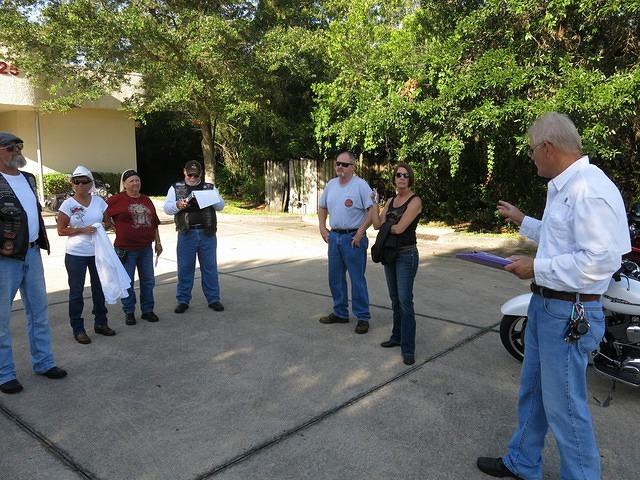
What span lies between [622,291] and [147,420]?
3.32 m

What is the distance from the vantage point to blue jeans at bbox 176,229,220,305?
227 inches

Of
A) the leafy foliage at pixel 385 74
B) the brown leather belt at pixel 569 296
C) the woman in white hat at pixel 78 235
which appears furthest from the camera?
the leafy foliage at pixel 385 74

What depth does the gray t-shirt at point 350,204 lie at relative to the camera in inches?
200

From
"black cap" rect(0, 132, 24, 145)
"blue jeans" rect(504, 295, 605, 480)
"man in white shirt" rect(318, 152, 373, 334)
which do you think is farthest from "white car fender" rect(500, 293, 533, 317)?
"black cap" rect(0, 132, 24, 145)

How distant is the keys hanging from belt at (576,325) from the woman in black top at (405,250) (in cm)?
199

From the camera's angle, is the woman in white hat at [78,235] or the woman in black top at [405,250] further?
the woman in white hat at [78,235]

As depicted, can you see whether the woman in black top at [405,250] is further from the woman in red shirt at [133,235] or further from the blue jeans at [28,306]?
the blue jeans at [28,306]

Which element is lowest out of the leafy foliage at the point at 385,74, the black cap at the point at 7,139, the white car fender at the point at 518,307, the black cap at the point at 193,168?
the white car fender at the point at 518,307

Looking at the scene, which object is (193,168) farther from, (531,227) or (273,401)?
(531,227)

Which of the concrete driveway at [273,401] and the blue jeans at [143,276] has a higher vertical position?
the blue jeans at [143,276]

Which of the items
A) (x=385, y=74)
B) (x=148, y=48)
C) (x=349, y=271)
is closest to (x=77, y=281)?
(x=349, y=271)

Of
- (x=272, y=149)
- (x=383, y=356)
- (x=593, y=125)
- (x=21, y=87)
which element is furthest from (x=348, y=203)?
(x=21, y=87)

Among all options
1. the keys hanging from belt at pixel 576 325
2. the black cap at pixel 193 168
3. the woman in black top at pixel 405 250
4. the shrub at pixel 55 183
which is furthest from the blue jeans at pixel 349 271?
the shrub at pixel 55 183

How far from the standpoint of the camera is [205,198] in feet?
18.5
